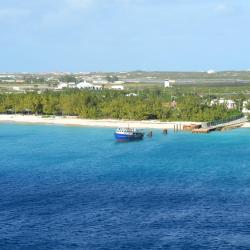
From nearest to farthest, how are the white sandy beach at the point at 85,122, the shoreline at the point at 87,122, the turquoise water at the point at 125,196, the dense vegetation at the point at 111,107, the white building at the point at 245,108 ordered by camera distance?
the turquoise water at the point at 125,196
the shoreline at the point at 87,122
the white sandy beach at the point at 85,122
the dense vegetation at the point at 111,107
the white building at the point at 245,108

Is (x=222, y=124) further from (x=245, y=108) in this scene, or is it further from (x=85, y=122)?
(x=245, y=108)

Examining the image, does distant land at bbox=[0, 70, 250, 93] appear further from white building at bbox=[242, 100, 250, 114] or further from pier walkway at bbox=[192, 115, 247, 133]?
pier walkway at bbox=[192, 115, 247, 133]

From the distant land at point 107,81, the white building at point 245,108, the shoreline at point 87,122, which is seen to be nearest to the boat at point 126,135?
the shoreline at point 87,122

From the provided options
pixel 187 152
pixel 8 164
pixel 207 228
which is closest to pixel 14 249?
pixel 207 228

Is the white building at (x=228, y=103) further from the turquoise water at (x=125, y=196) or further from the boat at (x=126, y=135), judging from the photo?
the turquoise water at (x=125, y=196)

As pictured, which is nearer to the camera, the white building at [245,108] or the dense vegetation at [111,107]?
the dense vegetation at [111,107]

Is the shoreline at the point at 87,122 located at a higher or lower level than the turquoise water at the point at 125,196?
higher

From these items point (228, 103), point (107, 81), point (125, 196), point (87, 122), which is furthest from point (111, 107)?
point (107, 81)

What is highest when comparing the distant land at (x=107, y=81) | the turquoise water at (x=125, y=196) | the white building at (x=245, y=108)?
the distant land at (x=107, y=81)

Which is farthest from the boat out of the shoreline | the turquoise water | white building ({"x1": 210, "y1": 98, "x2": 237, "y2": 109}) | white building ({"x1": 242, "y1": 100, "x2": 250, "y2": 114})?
white building ({"x1": 242, "y1": 100, "x2": 250, "y2": 114})
